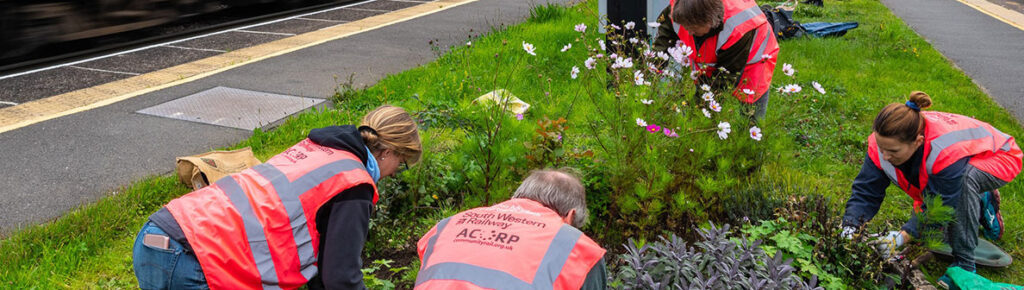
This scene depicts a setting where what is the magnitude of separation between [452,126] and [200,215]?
2.44 m

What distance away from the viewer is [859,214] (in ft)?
11.9

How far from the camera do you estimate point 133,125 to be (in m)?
5.44

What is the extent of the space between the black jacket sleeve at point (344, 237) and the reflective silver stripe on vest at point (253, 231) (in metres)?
0.18

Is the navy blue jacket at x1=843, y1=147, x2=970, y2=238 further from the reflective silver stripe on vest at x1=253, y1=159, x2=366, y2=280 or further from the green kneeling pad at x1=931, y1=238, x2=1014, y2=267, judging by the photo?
the reflective silver stripe on vest at x1=253, y1=159, x2=366, y2=280

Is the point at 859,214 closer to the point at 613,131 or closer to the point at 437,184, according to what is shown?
→ the point at 613,131

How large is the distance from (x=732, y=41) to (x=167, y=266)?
3182 millimetres

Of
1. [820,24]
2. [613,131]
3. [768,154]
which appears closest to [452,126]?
[613,131]

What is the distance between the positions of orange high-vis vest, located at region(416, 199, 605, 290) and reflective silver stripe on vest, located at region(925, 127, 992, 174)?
206cm

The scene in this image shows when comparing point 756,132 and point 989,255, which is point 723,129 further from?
point 989,255

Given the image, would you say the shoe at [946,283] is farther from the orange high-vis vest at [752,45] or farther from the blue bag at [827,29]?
the blue bag at [827,29]

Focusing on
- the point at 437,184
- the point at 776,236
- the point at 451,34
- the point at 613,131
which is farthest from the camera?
the point at 451,34

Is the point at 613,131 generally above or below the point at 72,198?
above

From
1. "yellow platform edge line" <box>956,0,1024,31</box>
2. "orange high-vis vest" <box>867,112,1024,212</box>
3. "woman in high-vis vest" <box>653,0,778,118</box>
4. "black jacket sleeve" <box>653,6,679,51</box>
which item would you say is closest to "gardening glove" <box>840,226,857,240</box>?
"orange high-vis vest" <box>867,112,1024,212</box>

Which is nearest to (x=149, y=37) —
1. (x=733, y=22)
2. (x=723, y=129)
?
(x=733, y=22)
